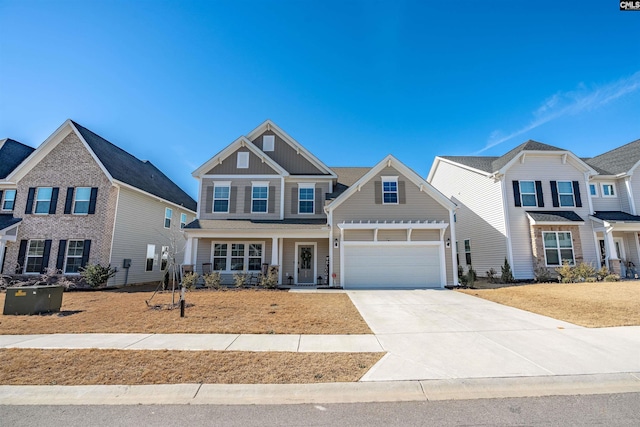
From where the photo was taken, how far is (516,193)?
60.2 feet

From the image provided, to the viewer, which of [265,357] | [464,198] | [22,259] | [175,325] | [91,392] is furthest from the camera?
[464,198]

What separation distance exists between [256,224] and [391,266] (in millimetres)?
7468

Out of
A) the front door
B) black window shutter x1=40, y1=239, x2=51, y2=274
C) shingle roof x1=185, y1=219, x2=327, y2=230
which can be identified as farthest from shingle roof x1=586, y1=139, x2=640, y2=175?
black window shutter x1=40, y1=239, x2=51, y2=274

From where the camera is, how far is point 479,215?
67.8 feet

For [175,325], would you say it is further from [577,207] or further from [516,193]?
[577,207]

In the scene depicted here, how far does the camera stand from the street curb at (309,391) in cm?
411

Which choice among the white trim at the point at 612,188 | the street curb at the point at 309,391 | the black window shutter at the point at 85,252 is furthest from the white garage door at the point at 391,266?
the black window shutter at the point at 85,252

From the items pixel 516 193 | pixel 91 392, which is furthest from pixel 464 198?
pixel 91 392

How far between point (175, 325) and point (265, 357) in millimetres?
3622

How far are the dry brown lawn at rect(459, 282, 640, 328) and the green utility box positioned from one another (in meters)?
14.9

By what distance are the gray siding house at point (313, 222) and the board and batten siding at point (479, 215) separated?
4386 millimetres

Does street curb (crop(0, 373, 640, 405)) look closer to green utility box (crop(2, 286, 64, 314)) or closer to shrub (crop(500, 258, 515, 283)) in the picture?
green utility box (crop(2, 286, 64, 314))

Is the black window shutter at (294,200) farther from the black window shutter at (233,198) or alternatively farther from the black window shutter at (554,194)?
the black window shutter at (554,194)

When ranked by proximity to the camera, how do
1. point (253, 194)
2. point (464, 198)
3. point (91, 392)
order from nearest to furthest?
point (91, 392), point (253, 194), point (464, 198)
